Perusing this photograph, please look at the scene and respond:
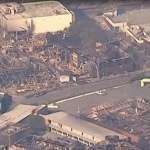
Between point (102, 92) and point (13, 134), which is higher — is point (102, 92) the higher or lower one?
the higher one

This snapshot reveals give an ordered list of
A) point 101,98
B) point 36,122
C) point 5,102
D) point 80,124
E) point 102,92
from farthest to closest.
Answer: point 102,92
point 101,98
point 5,102
point 36,122
point 80,124

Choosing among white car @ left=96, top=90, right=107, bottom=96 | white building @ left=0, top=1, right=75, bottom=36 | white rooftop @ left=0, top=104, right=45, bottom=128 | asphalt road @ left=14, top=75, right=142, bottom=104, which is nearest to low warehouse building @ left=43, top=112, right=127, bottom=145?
white rooftop @ left=0, top=104, right=45, bottom=128

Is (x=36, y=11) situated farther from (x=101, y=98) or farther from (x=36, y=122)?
(x=36, y=122)

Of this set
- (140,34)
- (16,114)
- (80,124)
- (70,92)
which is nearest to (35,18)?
(140,34)

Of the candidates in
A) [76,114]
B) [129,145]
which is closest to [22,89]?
[76,114]

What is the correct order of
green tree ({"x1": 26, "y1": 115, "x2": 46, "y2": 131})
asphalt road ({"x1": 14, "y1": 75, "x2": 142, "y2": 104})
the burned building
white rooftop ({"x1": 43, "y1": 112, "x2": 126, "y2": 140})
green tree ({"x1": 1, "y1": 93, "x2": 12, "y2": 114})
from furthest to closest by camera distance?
1. asphalt road ({"x1": 14, "y1": 75, "x2": 142, "y2": 104})
2. green tree ({"x1": 1, "y1": 93, "x2": 12, "y2": 114})
3. green tree ({"x1": 26, "y1": 115, "x2": 46, "y2": 131})
4. white rooftop ({"x1": 43, "y1": 112, "x2": 126, "y2": 140})
5. the burned building

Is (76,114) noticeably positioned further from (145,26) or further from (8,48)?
(145,26)

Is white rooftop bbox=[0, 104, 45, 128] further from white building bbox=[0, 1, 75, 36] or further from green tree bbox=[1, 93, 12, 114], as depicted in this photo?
white building bbox=[0, 1, 75, 36]
